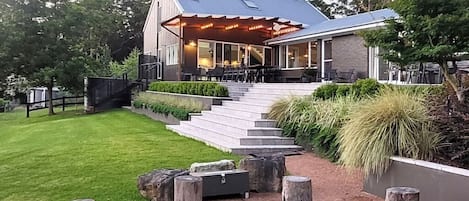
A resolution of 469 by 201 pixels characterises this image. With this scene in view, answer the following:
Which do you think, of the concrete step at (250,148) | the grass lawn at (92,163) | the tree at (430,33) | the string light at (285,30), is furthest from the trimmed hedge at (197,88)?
the tree at (430,33)

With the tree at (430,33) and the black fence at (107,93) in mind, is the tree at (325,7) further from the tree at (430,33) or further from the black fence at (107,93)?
the tree at (430,33)

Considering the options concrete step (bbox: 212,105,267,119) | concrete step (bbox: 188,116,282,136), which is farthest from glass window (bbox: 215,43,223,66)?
concrete step (bbox: 188,116,282,136)

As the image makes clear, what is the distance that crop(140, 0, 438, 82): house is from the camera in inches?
735

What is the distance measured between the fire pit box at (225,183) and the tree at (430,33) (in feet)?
9.88

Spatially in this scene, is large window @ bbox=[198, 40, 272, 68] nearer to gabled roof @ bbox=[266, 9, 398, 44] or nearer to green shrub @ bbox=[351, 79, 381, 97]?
gabled roof @ bbox=[266, 9, 398, 44]

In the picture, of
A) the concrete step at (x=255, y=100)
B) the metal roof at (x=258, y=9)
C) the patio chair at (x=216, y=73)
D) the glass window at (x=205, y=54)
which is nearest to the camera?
the concrete step at (x=255, y=100)

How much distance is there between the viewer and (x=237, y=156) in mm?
8602

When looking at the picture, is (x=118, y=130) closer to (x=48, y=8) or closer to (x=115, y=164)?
(x=115, y=164)

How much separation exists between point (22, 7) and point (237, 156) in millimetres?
19247

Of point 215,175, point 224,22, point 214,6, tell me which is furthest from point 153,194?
point 214,6

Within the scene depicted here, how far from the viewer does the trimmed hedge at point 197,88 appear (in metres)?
14.4

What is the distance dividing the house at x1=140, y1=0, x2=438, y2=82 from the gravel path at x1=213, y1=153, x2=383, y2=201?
9431mm

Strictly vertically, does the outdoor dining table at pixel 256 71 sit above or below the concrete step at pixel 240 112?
above

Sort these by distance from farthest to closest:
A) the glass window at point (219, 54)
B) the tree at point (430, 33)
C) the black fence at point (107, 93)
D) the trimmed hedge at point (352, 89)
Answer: the black fence at point (107, 93) < the glass window at point (219, 54) < the trimmed hedge at point (352, 89) < the tree at point (430, 33)
